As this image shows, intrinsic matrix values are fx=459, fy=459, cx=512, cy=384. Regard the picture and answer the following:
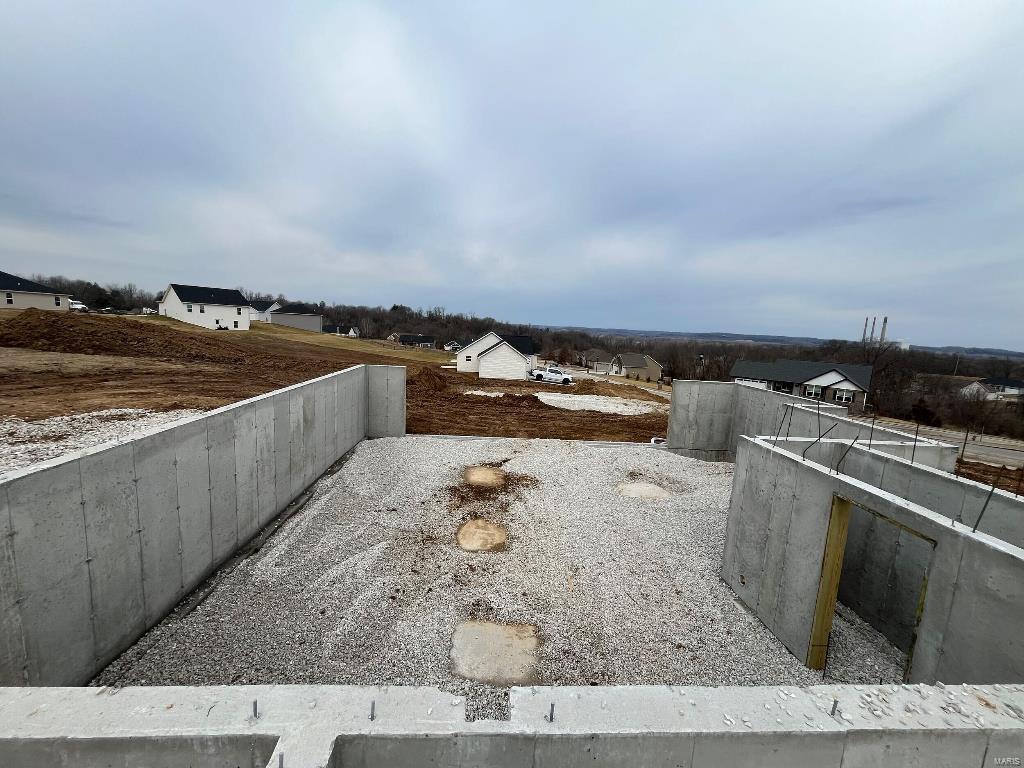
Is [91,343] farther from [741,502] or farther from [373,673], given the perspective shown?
[741,502]

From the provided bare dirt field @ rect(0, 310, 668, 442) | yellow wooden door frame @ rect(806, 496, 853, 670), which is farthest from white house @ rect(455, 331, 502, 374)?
yellow wooden door frame @ rect(806, 496, 853, 670)

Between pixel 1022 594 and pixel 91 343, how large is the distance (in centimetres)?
2883

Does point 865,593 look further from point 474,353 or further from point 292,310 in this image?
point 292,310

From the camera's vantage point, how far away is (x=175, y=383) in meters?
15.8

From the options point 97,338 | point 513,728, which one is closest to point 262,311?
point 97,338

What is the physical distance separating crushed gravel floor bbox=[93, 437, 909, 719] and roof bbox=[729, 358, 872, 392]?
3759 centimetres

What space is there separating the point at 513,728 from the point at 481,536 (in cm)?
532

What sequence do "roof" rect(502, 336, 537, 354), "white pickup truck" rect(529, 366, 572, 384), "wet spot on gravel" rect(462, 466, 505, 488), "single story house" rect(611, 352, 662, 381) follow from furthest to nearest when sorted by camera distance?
"single story house" rect(611, 352, 662, 381) → "roof" rect(502, 336, 537, 354) → "white pickup truck" rect(529, 366, 572, 384) → "wet spot on gravel" rect(462, 466, 505, 488)

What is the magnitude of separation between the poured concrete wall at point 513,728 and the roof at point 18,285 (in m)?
Result: 51.4

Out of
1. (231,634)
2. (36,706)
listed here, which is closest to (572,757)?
(36,706)

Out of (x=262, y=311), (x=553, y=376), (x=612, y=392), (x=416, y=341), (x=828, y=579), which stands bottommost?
(x=612, y=392)

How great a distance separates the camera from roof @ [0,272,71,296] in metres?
36.4

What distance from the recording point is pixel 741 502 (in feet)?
20.9

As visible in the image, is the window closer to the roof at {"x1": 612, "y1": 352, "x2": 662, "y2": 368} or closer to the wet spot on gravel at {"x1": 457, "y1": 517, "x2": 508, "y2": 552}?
the roof at {"x1": 612, "y1": 352, "x2": 662, "y2": 368}
